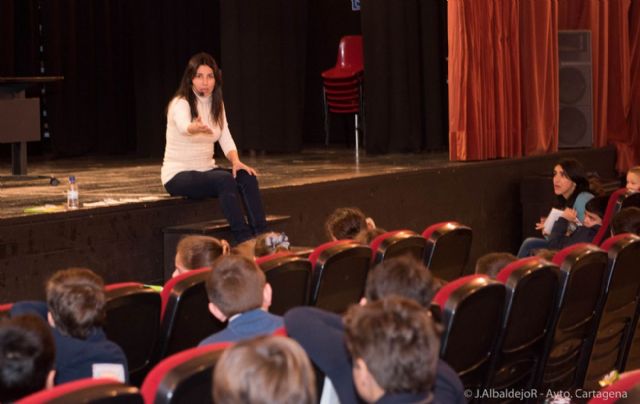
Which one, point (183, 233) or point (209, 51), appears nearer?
point (183, 233)

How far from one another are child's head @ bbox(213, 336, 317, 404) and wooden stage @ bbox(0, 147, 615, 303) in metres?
3.06

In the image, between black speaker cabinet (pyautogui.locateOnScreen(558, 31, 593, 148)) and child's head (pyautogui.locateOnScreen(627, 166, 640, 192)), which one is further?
black speaker cabinet (pyautogui.locateOnScreen(558, 31, 593, 148))

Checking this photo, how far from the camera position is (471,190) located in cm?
752

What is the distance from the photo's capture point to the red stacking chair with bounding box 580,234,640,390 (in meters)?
3.60

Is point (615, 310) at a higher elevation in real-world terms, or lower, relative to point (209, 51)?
lower

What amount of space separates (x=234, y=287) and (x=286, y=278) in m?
0.66

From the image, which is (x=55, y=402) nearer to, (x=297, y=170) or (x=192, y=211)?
(x=192, y=211)

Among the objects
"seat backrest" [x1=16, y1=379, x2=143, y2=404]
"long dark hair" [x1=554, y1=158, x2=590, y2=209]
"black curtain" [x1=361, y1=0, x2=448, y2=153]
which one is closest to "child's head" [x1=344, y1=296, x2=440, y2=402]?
"seat backrest" [x1=16, y1=379, x2=143, y2=404]

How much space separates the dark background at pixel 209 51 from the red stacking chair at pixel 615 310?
5643 millimetres

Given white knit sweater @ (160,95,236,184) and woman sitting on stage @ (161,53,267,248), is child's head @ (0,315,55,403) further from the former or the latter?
white knit sweater @ (160,95,236,184)

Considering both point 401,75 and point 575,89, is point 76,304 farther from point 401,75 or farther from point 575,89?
point 575,89

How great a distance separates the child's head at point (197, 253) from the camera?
356cm

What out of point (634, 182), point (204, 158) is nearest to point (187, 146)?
point (204, 158)

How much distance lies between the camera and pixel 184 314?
9.59ft
